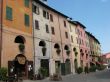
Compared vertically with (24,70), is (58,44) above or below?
above

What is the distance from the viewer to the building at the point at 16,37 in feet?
109

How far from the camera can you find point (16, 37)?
120 ft

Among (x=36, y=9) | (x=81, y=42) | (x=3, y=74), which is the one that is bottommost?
(x=3, y=74)

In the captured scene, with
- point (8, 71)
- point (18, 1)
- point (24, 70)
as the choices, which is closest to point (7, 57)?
point (8, 71)

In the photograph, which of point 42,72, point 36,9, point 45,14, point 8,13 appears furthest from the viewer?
point 45,14

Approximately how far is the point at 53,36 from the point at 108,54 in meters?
110

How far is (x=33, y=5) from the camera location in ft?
137

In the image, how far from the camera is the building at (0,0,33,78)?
33125mm

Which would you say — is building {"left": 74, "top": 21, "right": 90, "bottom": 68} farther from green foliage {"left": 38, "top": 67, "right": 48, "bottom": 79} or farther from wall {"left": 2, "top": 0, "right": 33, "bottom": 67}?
wall {"left": 2, "top": 0, "right": 33, "bottom": 67}

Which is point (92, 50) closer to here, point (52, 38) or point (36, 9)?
point (52, 38)

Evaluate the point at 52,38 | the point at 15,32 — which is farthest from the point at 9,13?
the point at 52,38

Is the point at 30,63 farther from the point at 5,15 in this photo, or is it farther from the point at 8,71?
the point at 5,15

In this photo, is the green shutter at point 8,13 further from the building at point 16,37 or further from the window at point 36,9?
the window at point 36,9

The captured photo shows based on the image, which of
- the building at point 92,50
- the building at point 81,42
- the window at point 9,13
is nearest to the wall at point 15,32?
the window at point 9,13
